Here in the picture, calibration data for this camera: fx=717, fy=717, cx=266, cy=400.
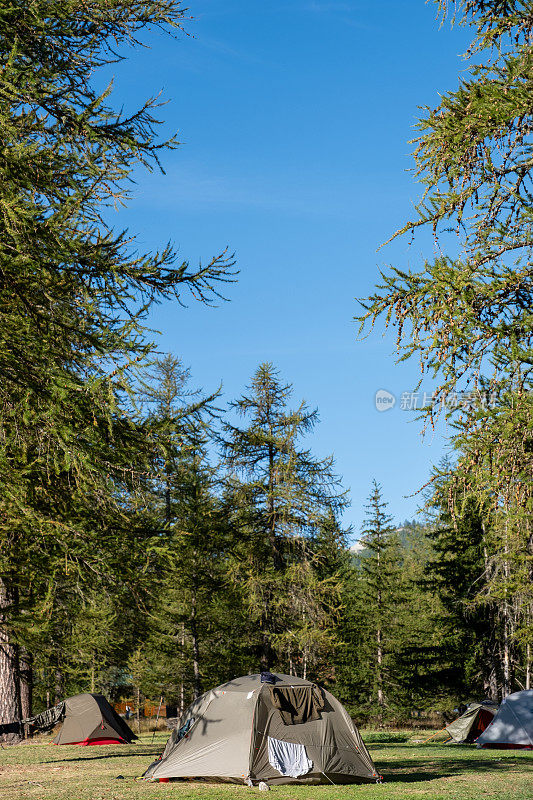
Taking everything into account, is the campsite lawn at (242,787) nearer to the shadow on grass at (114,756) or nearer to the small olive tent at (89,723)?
the shadow on grass at (114,756)

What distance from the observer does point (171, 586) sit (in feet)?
81.0

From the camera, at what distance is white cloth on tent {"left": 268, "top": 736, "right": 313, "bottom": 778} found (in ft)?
39.6

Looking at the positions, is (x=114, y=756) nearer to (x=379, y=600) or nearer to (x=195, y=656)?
(x=195, y=656)

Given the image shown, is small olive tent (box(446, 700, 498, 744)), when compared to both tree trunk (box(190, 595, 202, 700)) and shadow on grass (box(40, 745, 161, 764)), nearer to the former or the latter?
tree trunk (box(190, 595, 202, 700))

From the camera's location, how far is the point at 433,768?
1423 centimetres

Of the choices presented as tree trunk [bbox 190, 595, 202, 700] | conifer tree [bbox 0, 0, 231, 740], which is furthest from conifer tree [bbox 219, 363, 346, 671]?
conifer tree [bbox 0, 0, 231, 740]

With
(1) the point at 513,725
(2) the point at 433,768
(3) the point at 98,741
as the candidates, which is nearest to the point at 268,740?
(2) the point at 433,768

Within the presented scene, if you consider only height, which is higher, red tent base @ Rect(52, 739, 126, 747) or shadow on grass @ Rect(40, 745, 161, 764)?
shadow on grass @ Rect(40, 745, 161, 764)

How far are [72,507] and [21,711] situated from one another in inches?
405

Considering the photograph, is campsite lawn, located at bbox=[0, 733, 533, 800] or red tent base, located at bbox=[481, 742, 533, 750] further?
red tent base, located at bbox=[481, 742, 533, 750]

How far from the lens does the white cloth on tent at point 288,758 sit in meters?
12.1

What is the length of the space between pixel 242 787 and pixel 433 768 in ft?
15.1

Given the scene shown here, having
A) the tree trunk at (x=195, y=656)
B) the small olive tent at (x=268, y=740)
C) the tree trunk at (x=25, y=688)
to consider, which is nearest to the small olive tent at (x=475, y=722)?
the tree trunk at (x=195, y=656)

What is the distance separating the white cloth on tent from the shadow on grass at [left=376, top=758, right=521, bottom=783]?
152 centimetres
